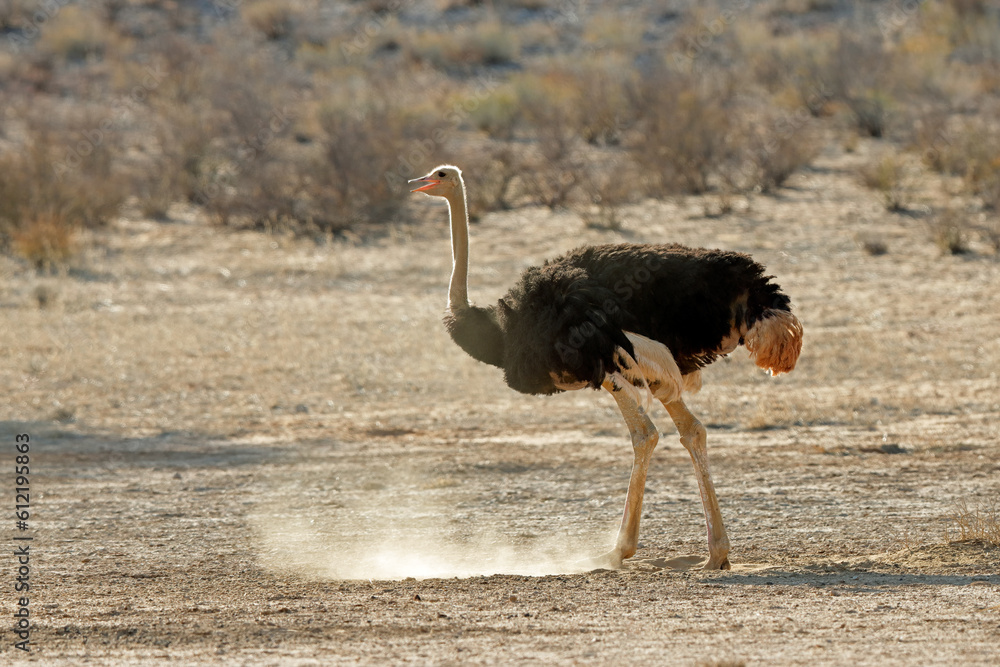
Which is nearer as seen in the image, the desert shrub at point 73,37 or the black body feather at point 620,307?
the black body feather at point 620,307

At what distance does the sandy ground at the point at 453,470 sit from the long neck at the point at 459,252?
4.34 ft

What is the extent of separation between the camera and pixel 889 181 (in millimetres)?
18141

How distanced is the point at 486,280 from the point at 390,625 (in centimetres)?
972

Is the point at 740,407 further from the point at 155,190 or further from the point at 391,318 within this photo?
the point at 155,190

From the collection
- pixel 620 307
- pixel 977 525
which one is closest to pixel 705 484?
pixel 620 307

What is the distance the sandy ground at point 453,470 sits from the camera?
5.31m

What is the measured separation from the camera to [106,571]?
668 centimetres

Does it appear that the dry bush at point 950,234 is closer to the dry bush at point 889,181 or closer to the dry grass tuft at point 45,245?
the dry bush at point 889,181

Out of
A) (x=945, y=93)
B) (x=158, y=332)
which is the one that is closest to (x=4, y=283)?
(x=158, y=332)

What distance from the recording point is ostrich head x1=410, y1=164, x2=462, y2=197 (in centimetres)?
733

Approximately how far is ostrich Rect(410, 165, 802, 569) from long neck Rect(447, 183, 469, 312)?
18cm

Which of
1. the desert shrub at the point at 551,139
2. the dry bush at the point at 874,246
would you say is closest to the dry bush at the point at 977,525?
the dry bush at the point at 874,246

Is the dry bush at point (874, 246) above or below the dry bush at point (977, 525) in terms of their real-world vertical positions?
below

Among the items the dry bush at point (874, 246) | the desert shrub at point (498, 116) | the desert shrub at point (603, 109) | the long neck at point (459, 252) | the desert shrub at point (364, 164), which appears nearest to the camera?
the long neck at point (459, 252)
